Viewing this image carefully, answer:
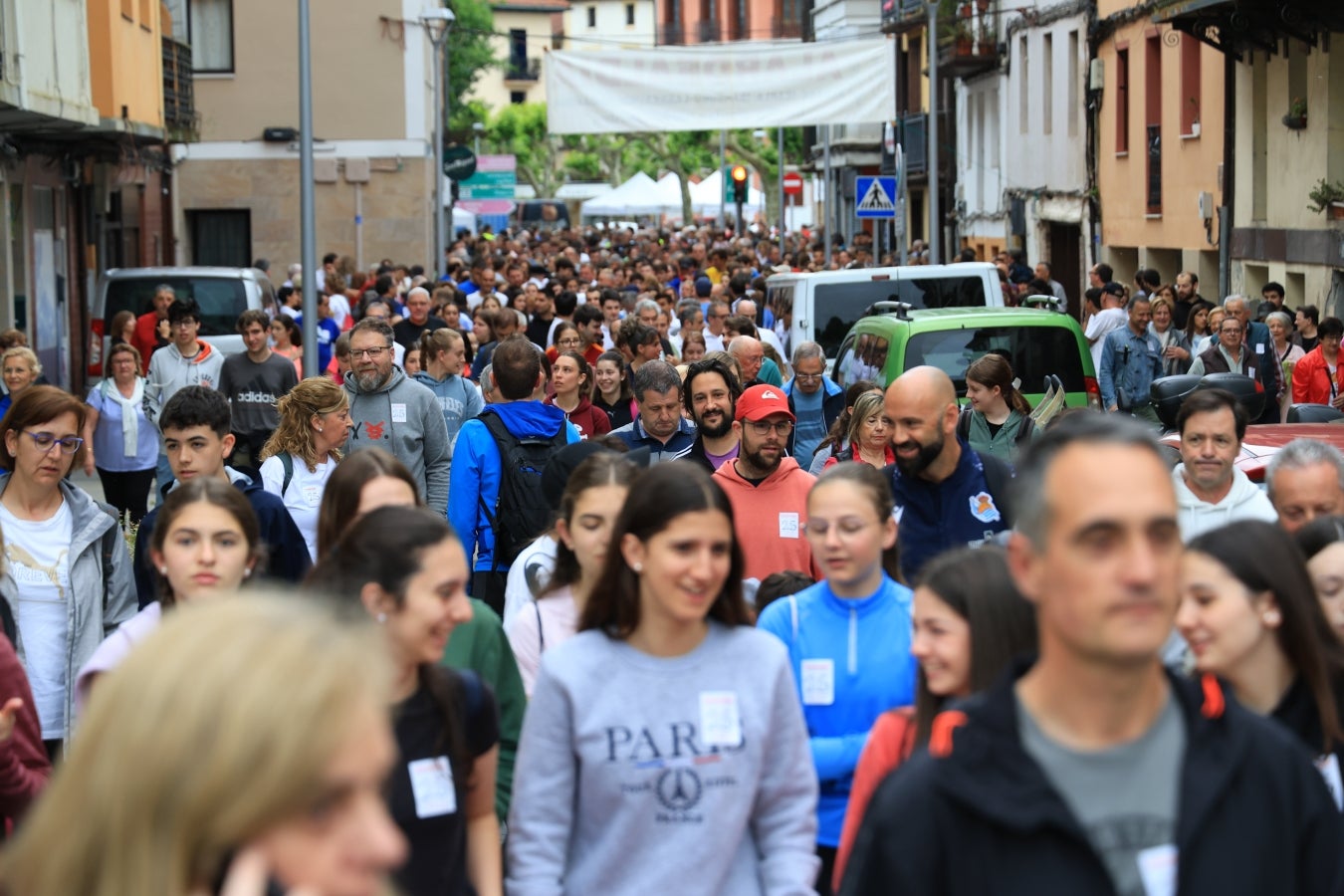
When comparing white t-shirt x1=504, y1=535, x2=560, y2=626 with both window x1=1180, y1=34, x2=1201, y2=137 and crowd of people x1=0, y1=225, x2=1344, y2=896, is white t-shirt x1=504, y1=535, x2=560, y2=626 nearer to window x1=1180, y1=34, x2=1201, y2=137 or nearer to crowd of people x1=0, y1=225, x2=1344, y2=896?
crowd of people x1=0, y1=225, x2=1344, y2=896

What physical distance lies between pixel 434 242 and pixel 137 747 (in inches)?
1561

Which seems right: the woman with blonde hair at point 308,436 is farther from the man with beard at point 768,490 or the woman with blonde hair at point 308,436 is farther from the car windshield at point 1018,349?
the car windshield at point 1018,349

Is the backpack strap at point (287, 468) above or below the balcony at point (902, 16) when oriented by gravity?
below

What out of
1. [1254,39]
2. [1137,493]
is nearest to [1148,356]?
[1254,39]

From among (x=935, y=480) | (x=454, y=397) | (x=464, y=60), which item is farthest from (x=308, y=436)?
(x=464, y=60)

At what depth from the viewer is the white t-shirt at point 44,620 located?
6.34m

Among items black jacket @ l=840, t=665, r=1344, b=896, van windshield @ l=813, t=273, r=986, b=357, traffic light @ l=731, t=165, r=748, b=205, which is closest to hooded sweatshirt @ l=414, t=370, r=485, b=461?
van windshield @ l=813, t=273, r=986, b=357

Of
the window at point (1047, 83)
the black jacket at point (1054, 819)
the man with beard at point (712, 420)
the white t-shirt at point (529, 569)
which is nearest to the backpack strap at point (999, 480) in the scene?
the white t-shirt at point (529, 569)

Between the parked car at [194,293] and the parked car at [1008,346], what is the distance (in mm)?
9527

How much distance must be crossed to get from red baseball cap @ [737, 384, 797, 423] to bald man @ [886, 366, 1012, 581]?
0.83 m

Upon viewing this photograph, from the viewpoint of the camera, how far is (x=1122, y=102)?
31.6 metres

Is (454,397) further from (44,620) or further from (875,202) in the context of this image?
(875,202)

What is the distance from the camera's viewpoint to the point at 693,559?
14.1 feet

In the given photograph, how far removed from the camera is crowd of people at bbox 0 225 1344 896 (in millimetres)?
2000
